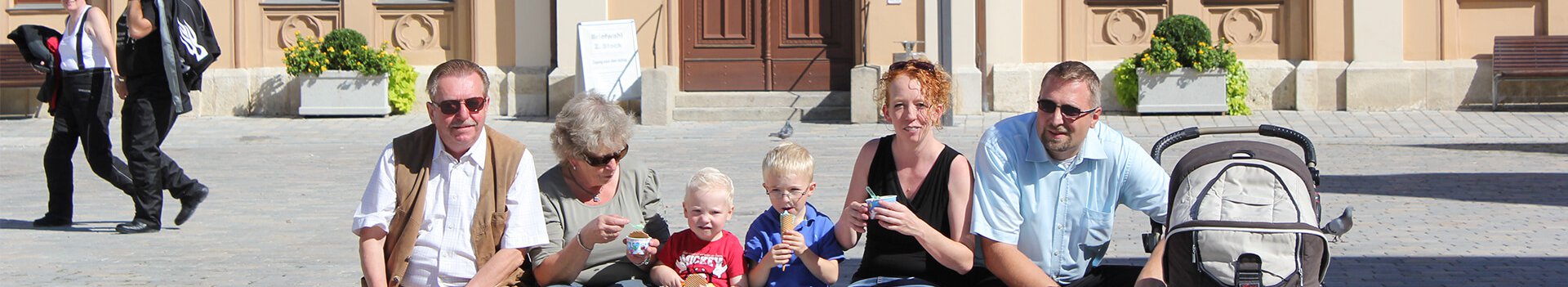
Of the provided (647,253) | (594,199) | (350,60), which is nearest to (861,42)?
(350,60)

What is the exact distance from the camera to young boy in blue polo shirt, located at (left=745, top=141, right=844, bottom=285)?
15.9 ft

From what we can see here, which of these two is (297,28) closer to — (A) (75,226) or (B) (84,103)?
(A) (75,226)

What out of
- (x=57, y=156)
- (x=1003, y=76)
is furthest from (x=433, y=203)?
(x=1003, y=76)

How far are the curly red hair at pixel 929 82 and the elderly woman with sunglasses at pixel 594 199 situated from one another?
32.2 inches

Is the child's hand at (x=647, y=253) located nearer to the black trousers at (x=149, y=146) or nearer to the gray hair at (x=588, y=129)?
the gray hair at (x=588, y=129)

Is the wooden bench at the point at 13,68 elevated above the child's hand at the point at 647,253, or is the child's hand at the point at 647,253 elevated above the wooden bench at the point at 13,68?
the wooden bench at the point at 13,68

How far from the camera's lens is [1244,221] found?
3922mm

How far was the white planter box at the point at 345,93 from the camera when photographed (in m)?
17.2

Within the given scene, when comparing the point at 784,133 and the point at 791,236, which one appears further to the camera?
the point at 784,133

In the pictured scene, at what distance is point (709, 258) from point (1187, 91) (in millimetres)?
12009

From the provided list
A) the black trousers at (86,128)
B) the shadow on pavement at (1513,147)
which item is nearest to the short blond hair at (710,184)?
the black trousers at (86,128)

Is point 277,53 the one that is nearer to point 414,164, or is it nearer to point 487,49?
point 487,49

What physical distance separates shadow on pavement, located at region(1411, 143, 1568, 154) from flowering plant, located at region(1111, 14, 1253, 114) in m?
3.00

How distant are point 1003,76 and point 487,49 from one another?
545 centimetres
